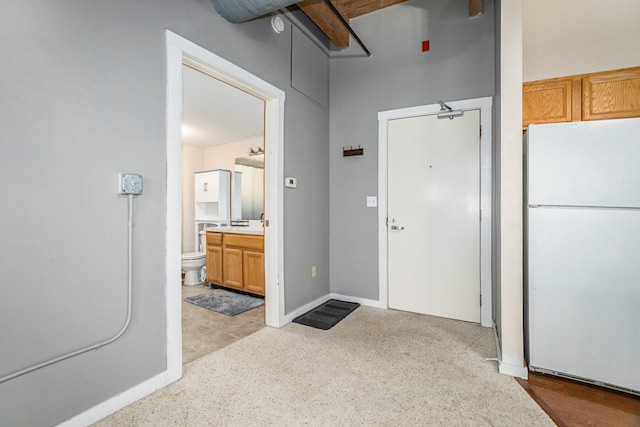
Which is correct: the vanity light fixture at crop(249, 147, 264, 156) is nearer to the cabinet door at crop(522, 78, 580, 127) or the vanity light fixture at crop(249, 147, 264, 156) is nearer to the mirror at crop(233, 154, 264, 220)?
the mirror at crop(233, 154, 264, 220)

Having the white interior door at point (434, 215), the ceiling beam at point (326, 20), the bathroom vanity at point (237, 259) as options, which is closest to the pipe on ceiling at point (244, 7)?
the ceiling beam at point (326, 20)

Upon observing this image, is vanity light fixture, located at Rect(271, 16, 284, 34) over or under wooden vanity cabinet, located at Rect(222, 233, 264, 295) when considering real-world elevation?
over

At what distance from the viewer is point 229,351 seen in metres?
2.20

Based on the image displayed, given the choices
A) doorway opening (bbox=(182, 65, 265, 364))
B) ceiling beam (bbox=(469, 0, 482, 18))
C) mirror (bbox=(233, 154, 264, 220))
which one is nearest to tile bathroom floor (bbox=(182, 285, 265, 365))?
doorway opening (bbox=(182, 65, 265, 364))

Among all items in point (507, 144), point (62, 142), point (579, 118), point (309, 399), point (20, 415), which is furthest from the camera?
point (579, 118)

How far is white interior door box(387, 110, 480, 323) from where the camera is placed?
2773 millimetres

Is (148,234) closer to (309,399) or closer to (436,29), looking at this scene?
(309,399)

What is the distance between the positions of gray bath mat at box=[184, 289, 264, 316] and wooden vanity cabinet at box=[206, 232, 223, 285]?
7.7 inches

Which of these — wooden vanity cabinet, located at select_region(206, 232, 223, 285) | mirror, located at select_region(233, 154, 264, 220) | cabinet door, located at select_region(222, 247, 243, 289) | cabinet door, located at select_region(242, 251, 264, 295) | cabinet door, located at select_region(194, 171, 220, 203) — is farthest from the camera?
cabinet door, located at select_region(194, 171, 220, 203)

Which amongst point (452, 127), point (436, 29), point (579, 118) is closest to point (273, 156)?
point (452, 127)

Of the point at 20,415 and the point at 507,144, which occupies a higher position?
the point at 507,144

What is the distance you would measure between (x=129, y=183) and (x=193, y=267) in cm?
297

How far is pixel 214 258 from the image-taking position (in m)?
4.03

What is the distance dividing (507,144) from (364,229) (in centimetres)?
168
